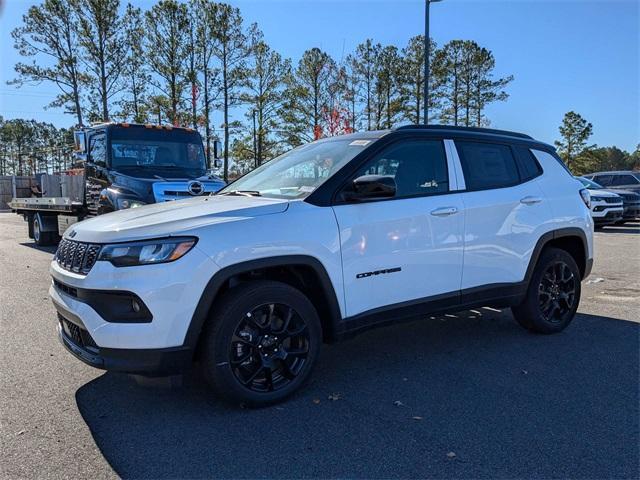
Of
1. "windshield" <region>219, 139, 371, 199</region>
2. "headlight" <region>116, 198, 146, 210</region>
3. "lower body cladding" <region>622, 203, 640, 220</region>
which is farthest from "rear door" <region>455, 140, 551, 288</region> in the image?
"lower body cladding" <region>622, 203, 640, 220</region>

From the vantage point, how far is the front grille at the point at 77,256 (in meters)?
3.23

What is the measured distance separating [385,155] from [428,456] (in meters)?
2.20

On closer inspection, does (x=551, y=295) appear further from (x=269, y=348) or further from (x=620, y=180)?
(x=620, y=180)

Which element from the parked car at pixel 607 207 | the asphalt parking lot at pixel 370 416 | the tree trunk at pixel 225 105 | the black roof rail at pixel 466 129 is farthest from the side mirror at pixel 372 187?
the tree trunk at pixel 225 105

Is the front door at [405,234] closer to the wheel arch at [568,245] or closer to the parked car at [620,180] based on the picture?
the wheel arch at [568,245]

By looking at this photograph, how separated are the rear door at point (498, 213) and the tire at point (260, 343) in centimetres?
156

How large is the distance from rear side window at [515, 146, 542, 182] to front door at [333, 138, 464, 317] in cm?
99

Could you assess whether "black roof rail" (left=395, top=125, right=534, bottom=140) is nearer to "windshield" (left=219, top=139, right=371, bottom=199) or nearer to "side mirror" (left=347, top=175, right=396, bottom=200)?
"windshield" (left=219, top=139, right=371, bottom=199)

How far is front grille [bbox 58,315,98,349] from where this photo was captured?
3246 mm

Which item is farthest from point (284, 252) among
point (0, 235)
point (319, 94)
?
point (319, 94)

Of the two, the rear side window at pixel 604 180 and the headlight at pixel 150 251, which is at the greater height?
the rear side window at pixel 604 180

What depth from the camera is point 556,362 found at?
429 cm

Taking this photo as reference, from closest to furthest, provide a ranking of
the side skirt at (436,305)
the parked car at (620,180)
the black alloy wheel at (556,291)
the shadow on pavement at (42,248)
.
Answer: the side skirt at (436,305), the black alloy wheel at (556,291), the shadow on pavement at (42,248), the parked car at (620,180)

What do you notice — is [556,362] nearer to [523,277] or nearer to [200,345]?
[523,277]
